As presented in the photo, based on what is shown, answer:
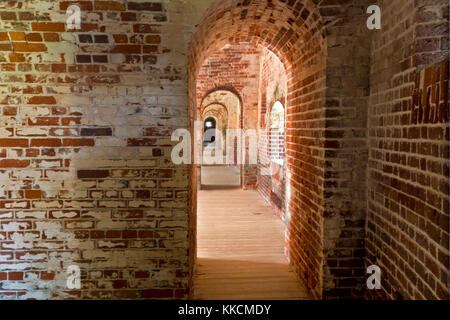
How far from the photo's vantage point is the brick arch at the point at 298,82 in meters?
3.03

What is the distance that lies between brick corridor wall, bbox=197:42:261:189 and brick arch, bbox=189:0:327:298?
4.94 m

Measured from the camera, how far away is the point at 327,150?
293 cm

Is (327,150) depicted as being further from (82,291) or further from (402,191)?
(82,291)

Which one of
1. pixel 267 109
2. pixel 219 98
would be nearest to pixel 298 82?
pixel 267 109

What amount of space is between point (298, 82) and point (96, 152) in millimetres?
2284

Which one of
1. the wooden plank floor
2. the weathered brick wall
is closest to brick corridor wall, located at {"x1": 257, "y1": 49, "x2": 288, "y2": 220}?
the wooden plank floor

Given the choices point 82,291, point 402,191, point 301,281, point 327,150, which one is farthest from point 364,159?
point 82,291

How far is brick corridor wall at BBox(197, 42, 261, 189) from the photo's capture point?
9.16 meters

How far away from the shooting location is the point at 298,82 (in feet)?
12.4

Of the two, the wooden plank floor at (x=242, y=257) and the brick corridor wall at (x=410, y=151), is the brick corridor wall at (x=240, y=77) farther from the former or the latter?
the brick corridor wall at (x=410, y=151)

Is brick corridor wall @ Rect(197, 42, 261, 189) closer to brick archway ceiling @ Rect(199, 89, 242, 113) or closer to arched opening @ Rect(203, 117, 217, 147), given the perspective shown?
brick archway ceiling @ Rect(199, 89, 242, 113)

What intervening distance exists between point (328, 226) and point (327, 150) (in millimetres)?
663

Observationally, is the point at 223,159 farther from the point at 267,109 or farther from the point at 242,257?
the point at 242,257

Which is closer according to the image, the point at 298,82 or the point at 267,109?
the point at 298,82
